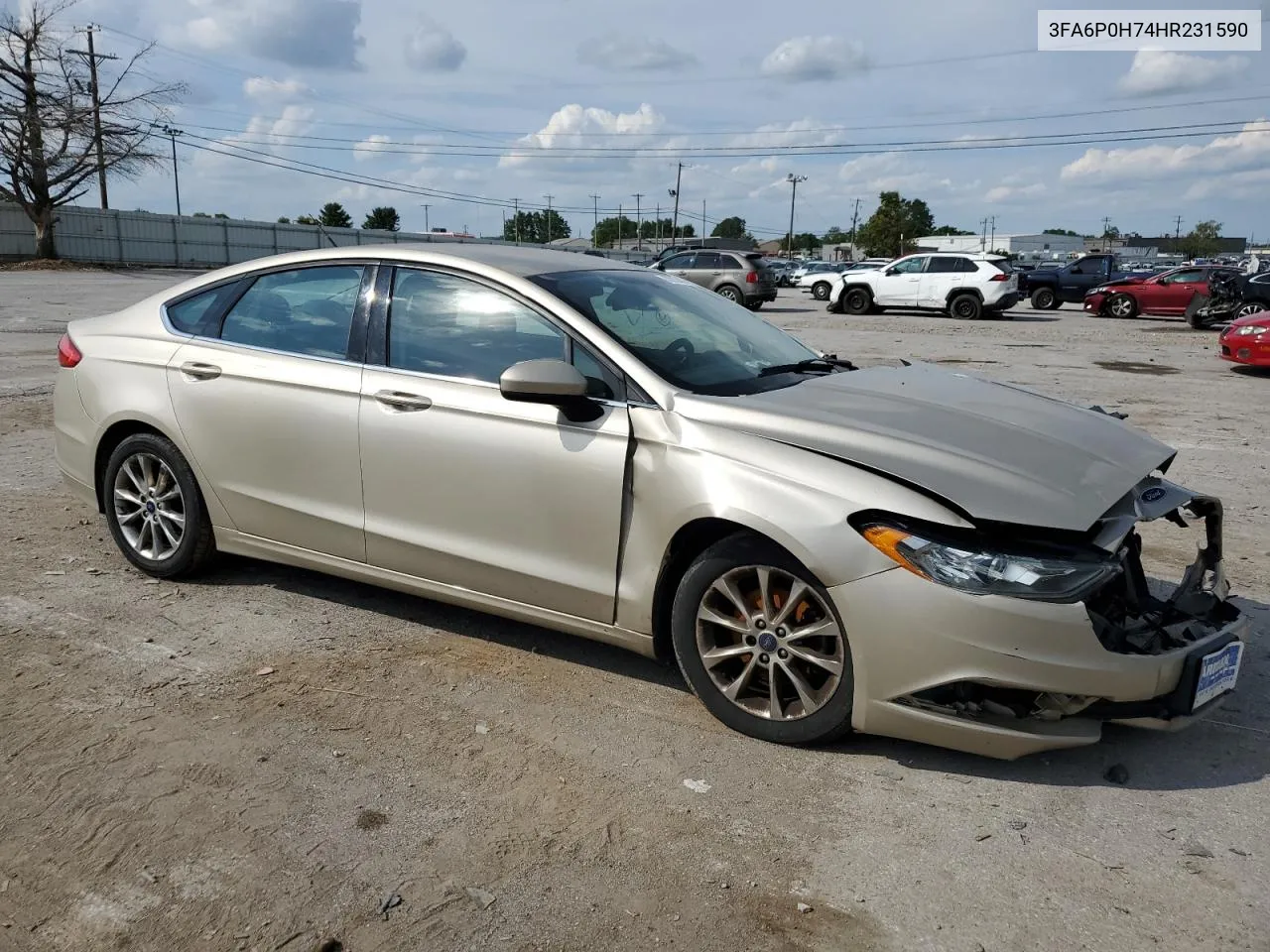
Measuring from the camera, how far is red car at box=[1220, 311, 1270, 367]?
13.6 meters

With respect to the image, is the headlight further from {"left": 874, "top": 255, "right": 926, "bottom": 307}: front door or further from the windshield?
{"left": 874, "top": 255, "right": 926, "bottom": 307}: front door

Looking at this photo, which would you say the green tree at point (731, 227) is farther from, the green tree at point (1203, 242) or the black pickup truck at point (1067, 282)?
the black pickup truck at point (1067, 282)

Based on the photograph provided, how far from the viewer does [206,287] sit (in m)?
4.91

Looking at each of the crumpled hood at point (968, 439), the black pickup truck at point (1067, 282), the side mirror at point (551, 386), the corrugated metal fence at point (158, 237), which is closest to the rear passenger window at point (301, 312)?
the side mirror at point (551, 386)

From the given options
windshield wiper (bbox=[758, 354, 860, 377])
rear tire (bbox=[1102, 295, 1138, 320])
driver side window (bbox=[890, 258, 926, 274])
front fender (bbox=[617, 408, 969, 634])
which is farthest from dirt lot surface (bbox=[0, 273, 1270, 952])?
rear tire (bbox=[1102, 295, 1138, 320])

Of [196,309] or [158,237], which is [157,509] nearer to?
[196,309]

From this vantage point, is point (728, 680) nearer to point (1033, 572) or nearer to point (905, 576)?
point (905, 576)

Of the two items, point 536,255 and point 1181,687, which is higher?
point 536,255

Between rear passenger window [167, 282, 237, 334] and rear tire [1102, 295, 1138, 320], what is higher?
rear passenger window [167, 282, 237, 334]

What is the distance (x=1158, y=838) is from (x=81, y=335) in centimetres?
514

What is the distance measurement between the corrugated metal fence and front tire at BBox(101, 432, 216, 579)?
38314 mm

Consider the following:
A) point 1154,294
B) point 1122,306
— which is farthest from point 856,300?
point 1154,294

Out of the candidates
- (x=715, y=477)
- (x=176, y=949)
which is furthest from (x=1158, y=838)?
(x=176, y=949)

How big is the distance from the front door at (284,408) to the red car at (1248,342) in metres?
13.3
